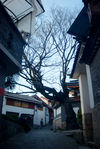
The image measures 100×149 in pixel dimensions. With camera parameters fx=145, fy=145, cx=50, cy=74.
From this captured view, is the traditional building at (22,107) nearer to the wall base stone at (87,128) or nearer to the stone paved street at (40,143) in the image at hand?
the stone paved street at (40,143)

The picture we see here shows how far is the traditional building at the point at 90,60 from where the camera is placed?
4672 mm

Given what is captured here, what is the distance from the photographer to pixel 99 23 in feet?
15.1

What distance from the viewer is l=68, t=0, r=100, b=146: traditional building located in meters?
4.67

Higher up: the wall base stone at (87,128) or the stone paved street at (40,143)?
the wall base stone at (87,128)

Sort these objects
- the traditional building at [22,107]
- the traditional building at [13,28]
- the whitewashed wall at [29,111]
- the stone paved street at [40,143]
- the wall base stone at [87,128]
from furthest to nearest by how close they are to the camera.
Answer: the traditional building at [22,107] → the whitewashed wall at [29,111] → the traditional building at [13,28] → the wall base stone at [87,128] → the stone paved street at [40,143]

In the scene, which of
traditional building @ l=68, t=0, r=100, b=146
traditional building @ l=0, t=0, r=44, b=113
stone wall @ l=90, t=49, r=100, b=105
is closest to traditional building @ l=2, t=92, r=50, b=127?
traditional building @ l=0, t=0, r=44, b=113

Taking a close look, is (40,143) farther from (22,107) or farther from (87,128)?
(22,107)

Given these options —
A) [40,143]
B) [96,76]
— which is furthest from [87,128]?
[96,76]

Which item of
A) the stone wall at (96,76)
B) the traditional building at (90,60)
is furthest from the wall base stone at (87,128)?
the stone wall at (96,76)

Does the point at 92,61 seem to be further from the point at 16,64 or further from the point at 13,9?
the point at 13,9

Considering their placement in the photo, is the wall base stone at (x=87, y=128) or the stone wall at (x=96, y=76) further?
the wall base stone at (x=87, y=128)

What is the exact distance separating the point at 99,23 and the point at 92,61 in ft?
6.77

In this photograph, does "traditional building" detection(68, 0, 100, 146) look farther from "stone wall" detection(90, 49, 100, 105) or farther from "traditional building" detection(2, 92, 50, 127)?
"traditional building" detection(2, 92, 50, 127)

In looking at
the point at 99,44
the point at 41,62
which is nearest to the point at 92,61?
the point at 99,44
